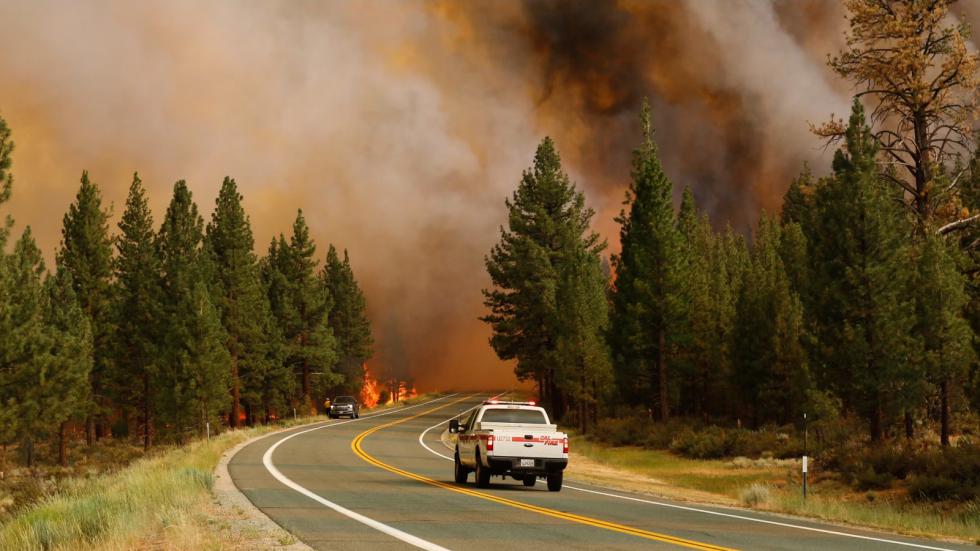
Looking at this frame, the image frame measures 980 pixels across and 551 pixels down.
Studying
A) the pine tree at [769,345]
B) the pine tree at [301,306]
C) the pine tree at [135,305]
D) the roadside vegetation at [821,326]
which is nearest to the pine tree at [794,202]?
the roadside vegetation at [821,326]

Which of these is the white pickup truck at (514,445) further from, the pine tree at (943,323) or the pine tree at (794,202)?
the pine tree at (794,202)

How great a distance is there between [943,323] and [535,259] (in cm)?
3750

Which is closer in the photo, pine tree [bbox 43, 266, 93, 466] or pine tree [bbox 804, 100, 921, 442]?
pine tree [bbox 804, 100, 921, 442]

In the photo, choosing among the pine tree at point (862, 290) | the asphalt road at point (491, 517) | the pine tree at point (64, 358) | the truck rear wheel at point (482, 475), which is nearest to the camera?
the asphalt road at point (491, 517)

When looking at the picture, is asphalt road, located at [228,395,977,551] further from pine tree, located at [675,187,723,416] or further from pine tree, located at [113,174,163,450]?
pine tree, located at [113,174,163,450]

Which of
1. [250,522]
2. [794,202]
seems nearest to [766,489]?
[250,522]

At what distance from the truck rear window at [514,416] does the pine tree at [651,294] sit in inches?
1283

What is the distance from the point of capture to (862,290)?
37281mm

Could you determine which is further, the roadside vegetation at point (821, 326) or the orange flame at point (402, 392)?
the orange flame at point (402, 392)

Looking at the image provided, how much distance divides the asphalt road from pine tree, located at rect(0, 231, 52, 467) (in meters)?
25.1

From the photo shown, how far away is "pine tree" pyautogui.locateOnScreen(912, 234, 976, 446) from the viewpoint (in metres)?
37.5

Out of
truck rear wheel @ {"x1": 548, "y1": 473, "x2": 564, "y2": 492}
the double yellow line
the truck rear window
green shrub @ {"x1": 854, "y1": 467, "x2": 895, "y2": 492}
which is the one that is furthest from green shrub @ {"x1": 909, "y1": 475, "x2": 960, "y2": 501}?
the double yellow line

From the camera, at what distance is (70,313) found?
63.7 meters

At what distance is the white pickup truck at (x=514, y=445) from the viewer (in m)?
20.9
